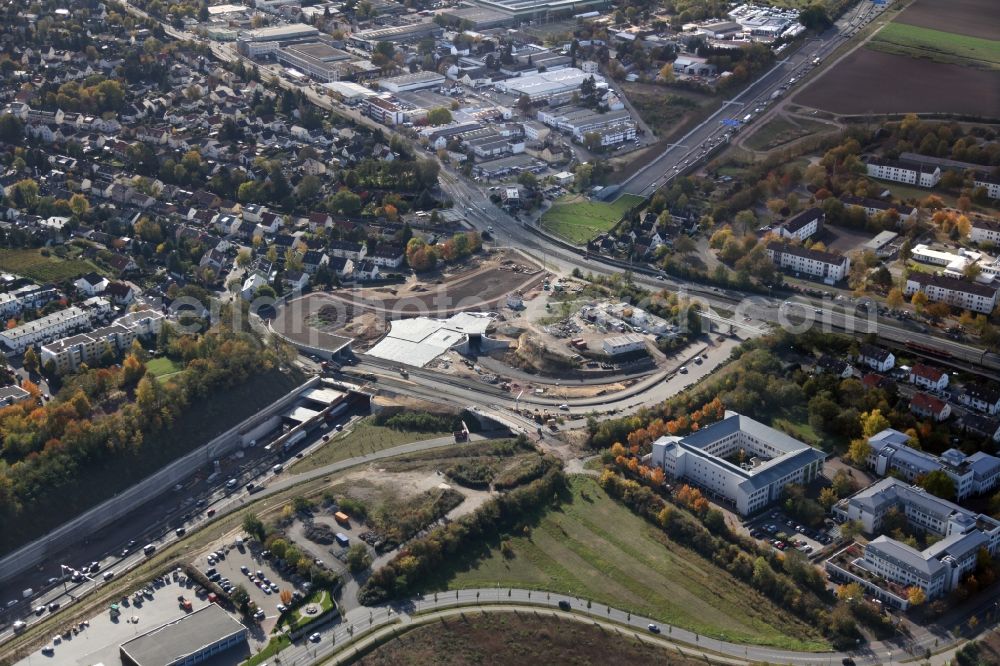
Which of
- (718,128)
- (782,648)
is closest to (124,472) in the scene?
(782,648)

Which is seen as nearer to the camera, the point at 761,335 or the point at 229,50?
the point at 761,335

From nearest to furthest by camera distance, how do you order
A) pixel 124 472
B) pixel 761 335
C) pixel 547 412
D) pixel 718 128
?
pixel 124 472, pixel 547 412, pixel 761 335, pixel 718 128

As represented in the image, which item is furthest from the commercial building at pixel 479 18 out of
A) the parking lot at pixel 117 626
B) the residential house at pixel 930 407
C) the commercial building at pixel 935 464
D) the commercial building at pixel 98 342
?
the parking lot at pixel 117 626

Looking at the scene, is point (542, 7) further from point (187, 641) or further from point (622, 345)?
point (187, 641)

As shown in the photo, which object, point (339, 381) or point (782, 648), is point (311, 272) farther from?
point (782, 648)

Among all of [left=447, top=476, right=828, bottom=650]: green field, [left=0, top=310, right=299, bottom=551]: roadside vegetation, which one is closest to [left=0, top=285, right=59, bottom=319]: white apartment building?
[left=0, top=310, right=299, bottom=551]: roadside vegetation

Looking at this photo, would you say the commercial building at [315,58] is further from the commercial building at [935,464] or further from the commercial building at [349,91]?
the commercial building at [935,464]

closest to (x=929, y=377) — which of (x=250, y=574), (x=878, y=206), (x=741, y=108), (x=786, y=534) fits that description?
(x=786, y=534)
